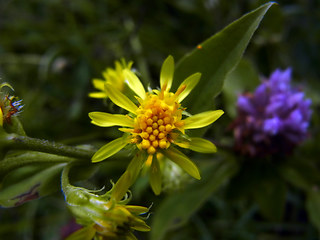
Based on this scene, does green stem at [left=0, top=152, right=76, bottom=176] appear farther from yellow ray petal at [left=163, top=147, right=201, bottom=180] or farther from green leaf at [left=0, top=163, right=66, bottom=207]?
yellow ray petal at [left=163, top=147, right=201, bottom=180]

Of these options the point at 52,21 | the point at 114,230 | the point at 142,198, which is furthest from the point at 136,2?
the point at 114,230

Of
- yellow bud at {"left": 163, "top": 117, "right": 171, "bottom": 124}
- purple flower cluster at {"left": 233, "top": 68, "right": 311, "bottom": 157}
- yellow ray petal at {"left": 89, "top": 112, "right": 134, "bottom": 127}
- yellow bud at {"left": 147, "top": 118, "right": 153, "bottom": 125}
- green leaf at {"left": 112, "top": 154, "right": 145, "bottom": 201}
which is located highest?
yellow ray petal at {"left": 89, "top": 112, "right": 134, "bottom": 127}

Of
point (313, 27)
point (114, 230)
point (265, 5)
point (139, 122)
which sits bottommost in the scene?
point (313, 27)

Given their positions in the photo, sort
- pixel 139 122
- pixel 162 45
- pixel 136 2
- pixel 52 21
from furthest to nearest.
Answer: pixel 52 21 → pixel 136 2 → pixel 162 45 → pixel 139 122

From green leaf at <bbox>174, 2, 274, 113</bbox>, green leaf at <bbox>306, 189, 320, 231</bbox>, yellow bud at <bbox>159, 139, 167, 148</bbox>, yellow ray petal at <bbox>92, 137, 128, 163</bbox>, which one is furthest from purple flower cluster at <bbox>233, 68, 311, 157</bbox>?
yellow ray petal at <bbox>92, 137, 128, 163</bbox>

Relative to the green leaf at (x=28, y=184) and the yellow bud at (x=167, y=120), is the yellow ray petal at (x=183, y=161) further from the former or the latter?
the green leaf at (x=28, y=184)

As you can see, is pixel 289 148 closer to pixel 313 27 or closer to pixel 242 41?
pixel 242 41
